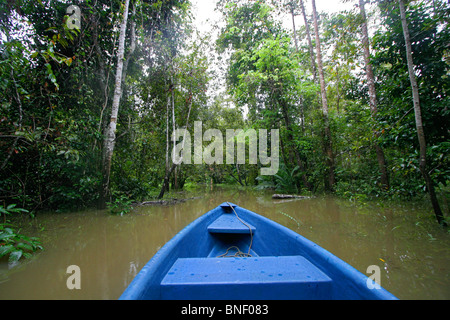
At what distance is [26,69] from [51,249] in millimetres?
3450

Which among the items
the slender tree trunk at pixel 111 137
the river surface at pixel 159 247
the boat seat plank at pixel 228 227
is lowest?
the river surface at pixel 159 247

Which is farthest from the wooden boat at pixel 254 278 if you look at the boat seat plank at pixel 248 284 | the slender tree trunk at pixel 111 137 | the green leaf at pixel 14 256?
the slender tree trunk at pixel 111 137

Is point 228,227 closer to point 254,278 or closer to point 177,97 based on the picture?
point 254,278

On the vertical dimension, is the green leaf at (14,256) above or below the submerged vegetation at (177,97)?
below

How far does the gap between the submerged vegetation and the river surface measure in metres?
0.40

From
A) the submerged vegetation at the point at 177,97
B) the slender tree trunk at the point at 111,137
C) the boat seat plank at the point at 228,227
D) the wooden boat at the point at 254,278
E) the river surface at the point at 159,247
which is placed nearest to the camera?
the wooden boat at the point at 254,278

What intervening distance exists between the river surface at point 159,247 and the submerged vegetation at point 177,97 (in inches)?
15.9

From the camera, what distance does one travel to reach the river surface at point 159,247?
1.75 m

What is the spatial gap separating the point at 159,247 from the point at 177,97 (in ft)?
24.3

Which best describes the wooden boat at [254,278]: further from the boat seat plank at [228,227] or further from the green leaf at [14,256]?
the green leaf at [14,256]

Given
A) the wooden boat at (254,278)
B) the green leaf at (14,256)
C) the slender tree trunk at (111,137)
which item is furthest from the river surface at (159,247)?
the wooden boat at (254,278)

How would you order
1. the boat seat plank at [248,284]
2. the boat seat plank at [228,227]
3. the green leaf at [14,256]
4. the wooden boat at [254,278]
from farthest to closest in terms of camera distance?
the boat seat plank at [228,227]
the green leaf at [14,256]
the boat seat plank at [248,284]
the wooden boat at [254,278]

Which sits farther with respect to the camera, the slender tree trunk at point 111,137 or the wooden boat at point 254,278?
the slender tree trunk at point 111,137

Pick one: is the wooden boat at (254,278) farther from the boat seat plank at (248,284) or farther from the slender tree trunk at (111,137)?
the slender tree trunk at (111,137)
